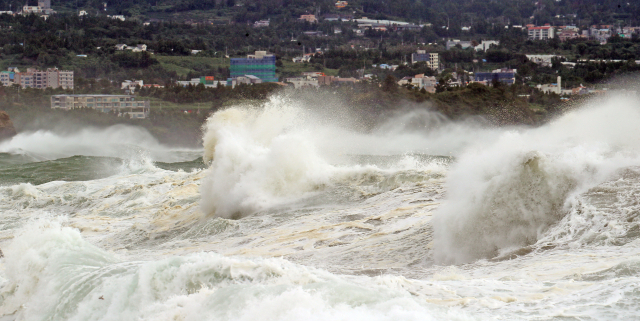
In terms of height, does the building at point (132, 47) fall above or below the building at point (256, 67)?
above

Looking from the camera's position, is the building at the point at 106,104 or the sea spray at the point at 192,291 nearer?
the sea spray at the point at 192,291

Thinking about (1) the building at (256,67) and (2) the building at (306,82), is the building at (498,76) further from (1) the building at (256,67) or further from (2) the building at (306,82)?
(1) the building at (256,67)

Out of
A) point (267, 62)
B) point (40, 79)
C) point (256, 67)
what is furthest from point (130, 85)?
point (267, 62)

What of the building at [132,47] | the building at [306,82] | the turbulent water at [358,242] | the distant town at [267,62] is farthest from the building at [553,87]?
the building at [132,47]

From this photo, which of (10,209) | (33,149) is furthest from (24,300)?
(33,149)

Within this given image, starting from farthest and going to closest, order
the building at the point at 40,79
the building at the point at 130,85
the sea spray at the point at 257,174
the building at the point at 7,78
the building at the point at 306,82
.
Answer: the building at the point at 40,79 < the building at the point at 7,78 < the building at the point at 130,85 < the building at the point at 306,82 < the sea spray at the point at 257,174

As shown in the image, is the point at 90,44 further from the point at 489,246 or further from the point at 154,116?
the point at 489,246

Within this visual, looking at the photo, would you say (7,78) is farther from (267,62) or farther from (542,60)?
(542,60)
